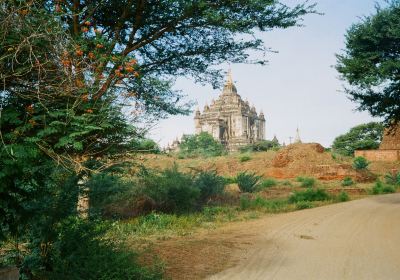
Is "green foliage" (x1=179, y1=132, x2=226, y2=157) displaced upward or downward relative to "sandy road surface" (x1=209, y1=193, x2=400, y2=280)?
upward

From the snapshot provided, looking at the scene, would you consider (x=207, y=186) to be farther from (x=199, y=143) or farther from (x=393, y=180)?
(x=199, y=143)

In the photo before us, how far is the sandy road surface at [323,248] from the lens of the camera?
218 inches

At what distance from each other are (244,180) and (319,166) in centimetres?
1173

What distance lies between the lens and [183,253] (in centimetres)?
662

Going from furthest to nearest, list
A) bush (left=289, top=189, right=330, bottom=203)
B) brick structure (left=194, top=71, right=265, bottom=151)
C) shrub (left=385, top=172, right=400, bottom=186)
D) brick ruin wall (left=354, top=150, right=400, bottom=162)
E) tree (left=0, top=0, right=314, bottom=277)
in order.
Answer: brick structure (left=194, top=71, right=265, bottom=151), brick ruin wall (left=354, top=150, right=400, bottom=162), shrub (left=385, top=172, right=400, bottom=186), bush (left=289, top=189, right=330, bottom=203), tree (left=0, top=0, right=314, bottom=277)

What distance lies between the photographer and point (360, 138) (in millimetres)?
48094

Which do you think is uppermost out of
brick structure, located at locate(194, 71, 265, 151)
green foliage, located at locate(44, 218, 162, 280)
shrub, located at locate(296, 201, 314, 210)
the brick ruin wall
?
brick structure, located at locate(194, 71, 265, 151)

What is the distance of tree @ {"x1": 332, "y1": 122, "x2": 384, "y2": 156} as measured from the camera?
4501 centimetres

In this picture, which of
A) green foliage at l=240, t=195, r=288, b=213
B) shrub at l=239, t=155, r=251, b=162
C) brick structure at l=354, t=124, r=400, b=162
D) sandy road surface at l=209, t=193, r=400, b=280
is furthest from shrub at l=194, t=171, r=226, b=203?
brick structure at l=354, t=124, r=400, b=162

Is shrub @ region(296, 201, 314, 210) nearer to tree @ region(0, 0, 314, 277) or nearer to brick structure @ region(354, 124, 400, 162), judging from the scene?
tree @ region(0, 0, 314, 277)

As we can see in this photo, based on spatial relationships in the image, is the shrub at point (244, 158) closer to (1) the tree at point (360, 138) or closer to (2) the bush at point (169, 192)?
(1) the tree at point (360, 138)

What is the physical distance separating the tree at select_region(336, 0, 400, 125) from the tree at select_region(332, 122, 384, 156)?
32208 millimetres

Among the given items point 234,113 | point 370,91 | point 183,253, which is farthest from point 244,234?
point 234,113

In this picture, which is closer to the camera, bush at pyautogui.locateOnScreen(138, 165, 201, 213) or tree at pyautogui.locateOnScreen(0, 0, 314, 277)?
tree at pyautogui.locateOnScreen(0, 0, 314, 277)
